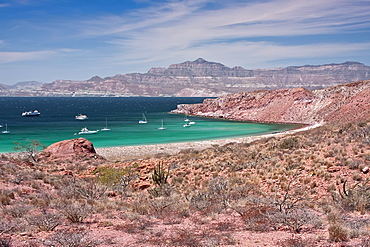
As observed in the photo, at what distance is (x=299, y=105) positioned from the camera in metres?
89.0

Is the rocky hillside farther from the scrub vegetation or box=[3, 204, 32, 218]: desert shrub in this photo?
box=[3, 204, 32, 218]: desert shrub

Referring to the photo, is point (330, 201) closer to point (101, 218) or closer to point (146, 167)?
point (101, 218)

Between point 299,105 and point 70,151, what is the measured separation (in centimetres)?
7476

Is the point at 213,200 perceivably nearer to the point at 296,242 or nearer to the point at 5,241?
the point at 296,242

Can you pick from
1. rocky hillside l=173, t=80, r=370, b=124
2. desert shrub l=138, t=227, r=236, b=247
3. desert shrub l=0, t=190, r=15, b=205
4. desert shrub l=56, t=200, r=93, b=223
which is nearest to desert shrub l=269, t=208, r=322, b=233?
desert shrub l=138, t=227, r=236, b=247

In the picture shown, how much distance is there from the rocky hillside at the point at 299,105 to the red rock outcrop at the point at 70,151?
2125 inches

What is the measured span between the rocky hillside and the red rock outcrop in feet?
177

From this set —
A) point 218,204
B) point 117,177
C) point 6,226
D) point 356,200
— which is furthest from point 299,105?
point 6,226

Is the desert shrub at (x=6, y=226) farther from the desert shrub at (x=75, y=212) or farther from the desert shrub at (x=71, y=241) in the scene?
the desert shrub at (x=75, y=212)

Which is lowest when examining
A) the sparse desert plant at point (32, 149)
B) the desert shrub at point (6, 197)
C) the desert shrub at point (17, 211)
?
the sparse desert plant at point (32, 149)

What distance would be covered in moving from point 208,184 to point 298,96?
84.9m

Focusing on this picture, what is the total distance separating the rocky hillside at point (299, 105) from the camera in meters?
71.1

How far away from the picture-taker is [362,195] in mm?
9875

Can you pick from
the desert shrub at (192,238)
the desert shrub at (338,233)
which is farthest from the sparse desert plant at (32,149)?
the desert shrub at (338,233)
